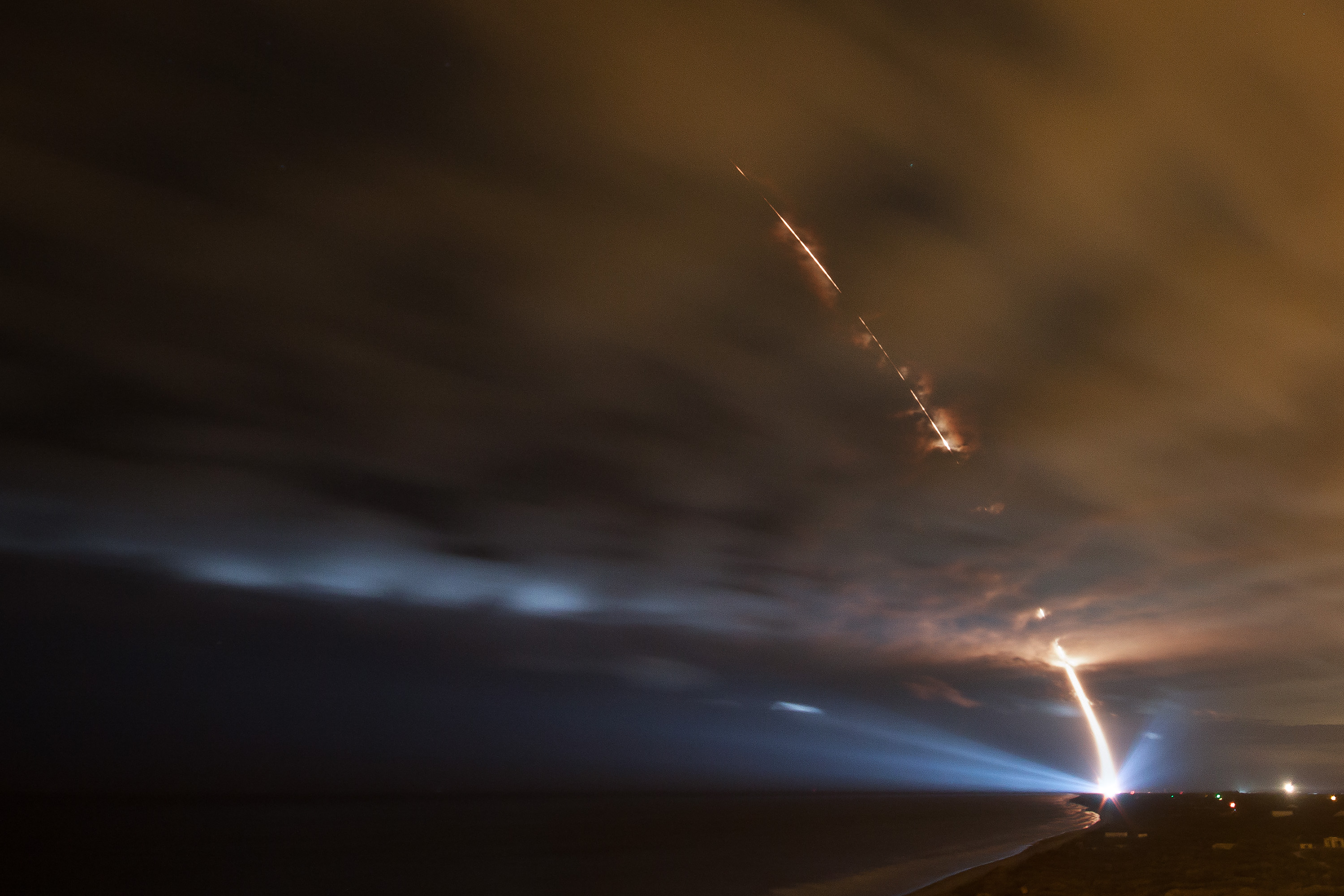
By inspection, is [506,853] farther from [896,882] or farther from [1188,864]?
[1188,864]

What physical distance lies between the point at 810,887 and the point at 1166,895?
1885 cm

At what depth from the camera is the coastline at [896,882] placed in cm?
3372

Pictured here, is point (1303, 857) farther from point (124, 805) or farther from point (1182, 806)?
point (124, 805)

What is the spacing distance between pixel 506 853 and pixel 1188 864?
161ft

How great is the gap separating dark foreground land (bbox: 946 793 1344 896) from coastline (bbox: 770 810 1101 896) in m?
0.73

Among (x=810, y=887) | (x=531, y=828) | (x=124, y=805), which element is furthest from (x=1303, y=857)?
(x=124, y=805)

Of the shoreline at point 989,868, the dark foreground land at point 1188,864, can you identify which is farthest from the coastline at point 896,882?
the dark foreground land at point 1188,864

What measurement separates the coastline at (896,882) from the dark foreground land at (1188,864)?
2.40ft

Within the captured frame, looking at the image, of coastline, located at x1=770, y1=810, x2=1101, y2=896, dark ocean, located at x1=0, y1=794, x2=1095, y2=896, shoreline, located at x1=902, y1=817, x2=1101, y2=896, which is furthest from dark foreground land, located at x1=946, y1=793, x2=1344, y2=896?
dark ocean, located at x1=0, y1=794, x2=1095, y2=896

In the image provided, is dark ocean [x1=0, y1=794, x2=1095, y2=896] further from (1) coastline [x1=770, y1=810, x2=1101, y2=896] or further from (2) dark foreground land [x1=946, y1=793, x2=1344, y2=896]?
(2) dark foreground land [x1=946, y1=793, x2=1344, y2=896]

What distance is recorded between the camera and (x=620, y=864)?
170 feet

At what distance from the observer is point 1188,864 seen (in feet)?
101

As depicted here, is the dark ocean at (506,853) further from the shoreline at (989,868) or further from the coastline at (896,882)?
the shoreline at (989,868)

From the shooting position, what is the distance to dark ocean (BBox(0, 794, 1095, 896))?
41.3 metres
